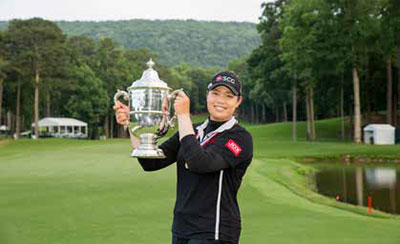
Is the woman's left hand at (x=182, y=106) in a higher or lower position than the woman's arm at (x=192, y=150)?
higher

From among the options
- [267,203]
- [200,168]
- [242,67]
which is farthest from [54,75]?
[242,67]

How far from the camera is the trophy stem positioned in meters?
3.59

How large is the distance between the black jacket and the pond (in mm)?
10877

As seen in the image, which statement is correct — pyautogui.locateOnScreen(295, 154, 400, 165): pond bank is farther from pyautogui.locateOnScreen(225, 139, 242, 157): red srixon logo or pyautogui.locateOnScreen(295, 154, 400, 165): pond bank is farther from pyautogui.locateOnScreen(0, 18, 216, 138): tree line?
pyautogui.locateOnScreen(0, 18, 216, 138): tree line

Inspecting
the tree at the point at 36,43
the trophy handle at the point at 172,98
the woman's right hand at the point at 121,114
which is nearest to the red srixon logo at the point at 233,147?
the trophy handle at the point at 172,98

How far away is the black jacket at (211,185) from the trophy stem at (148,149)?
215mm

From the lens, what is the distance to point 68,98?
276 feet

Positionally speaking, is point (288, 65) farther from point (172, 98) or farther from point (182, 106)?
point (182, 106)

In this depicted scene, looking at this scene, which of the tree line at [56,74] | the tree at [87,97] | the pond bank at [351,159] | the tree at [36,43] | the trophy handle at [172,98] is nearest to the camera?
the trophy handle at [172,98]

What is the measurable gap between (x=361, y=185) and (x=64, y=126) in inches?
2773

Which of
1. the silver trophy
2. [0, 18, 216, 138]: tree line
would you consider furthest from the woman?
[0, 18, 216, 138]: tree line

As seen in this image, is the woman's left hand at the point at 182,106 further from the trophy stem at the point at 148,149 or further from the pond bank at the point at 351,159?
the pond bank at the point at 351,159

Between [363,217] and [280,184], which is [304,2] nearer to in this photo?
[280,184]

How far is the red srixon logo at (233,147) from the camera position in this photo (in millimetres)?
3373
